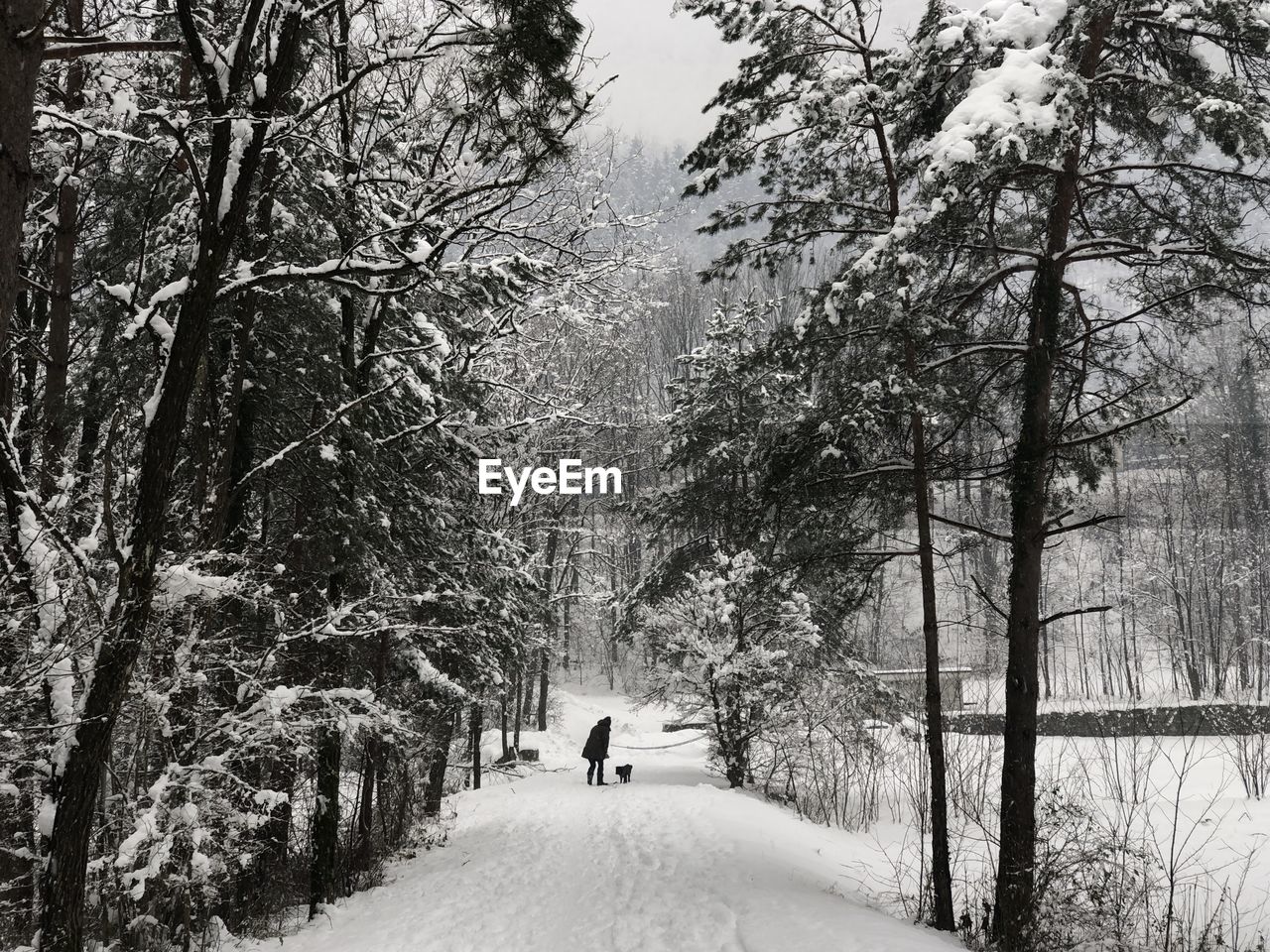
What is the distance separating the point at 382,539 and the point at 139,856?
3.39 metres

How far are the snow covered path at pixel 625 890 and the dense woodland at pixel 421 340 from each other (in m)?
0.96

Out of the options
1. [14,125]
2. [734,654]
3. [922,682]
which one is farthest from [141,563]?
[922,682]

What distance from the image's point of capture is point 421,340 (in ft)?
29.9

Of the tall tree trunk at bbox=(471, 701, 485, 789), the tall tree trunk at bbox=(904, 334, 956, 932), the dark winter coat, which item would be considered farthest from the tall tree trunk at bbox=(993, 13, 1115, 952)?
the tall tree trunk at bbox=(471, 701, 485, 789)

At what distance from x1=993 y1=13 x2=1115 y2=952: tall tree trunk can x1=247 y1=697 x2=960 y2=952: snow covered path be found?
0.81 metres

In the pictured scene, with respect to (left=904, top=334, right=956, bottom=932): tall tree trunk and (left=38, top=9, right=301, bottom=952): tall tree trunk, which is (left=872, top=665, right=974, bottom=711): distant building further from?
(left=38, top=9, right=301, bottom=952): tall tree trunk

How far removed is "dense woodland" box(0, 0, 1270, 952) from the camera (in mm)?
3812

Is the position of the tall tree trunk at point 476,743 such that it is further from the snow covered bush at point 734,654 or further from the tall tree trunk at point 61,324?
the tall tree trunk at point 61,324

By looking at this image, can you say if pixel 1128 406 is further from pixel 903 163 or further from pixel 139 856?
pixel 139 856

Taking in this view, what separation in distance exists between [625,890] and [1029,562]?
508cm

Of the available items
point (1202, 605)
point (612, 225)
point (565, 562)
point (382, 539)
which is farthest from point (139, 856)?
point (1202, 605)

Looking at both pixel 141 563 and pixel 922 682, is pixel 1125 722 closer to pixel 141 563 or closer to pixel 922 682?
pixel 922 682

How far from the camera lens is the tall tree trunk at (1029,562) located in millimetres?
6078

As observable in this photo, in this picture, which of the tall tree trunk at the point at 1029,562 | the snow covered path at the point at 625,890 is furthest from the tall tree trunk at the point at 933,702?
the snow covered path at the point at 625,890
